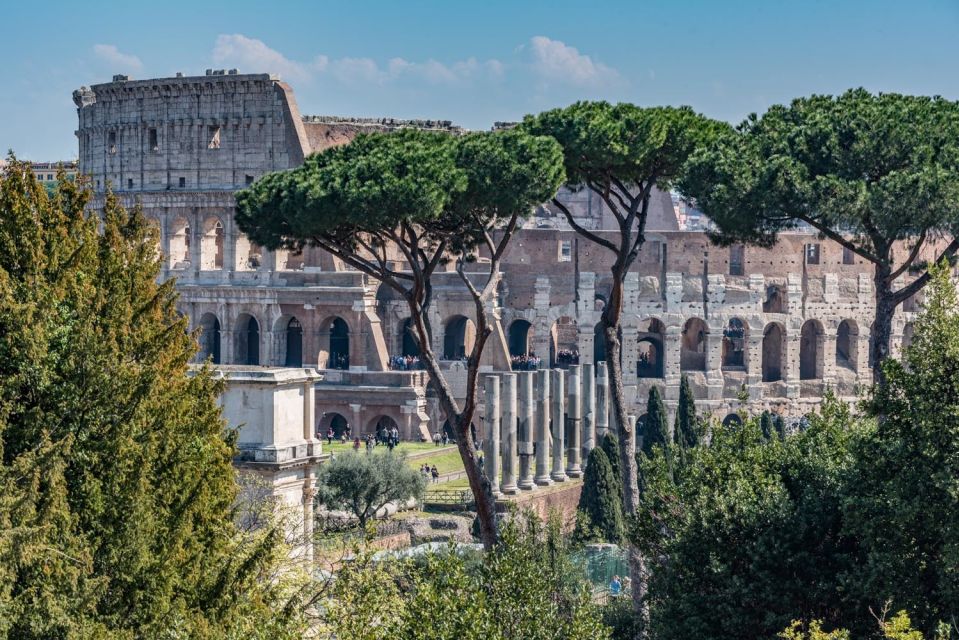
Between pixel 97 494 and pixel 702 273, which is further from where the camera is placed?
pixel 702 273

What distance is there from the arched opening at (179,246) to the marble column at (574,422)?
12.6 meters

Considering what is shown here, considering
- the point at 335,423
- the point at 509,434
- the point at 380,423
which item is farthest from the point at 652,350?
the point at 509,434

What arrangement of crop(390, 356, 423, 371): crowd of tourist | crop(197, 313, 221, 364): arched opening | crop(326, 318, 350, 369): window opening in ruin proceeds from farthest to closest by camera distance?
1. crop(197, 313, 221, 364): arched opening
2. crop(326, 318, 350, 369): window opening in ruin
3. crop(390, 356, 423, 371): crowd of tourist

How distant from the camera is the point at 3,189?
13.4 m

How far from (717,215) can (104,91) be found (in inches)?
1145

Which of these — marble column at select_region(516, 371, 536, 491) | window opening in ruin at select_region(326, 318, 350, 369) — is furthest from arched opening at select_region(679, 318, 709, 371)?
marble column at select_region(516, 371, 536, 491)

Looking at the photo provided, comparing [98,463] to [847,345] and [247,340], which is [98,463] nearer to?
[247,340]

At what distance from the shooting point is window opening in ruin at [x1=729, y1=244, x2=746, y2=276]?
4472 centimetres

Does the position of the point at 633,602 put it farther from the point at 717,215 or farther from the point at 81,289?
the point at 81,289

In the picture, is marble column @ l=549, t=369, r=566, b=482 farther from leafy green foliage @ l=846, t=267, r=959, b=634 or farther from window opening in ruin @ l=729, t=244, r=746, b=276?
leafy green foliage @ l=846, t=267, r=959, b=634

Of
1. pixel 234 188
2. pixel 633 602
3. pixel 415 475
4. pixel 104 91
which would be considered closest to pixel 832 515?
pixel 633 602

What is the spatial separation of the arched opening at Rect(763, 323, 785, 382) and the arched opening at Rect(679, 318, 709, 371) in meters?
1.68

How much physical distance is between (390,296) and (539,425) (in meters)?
9.14

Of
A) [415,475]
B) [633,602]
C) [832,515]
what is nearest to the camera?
[832,515]
